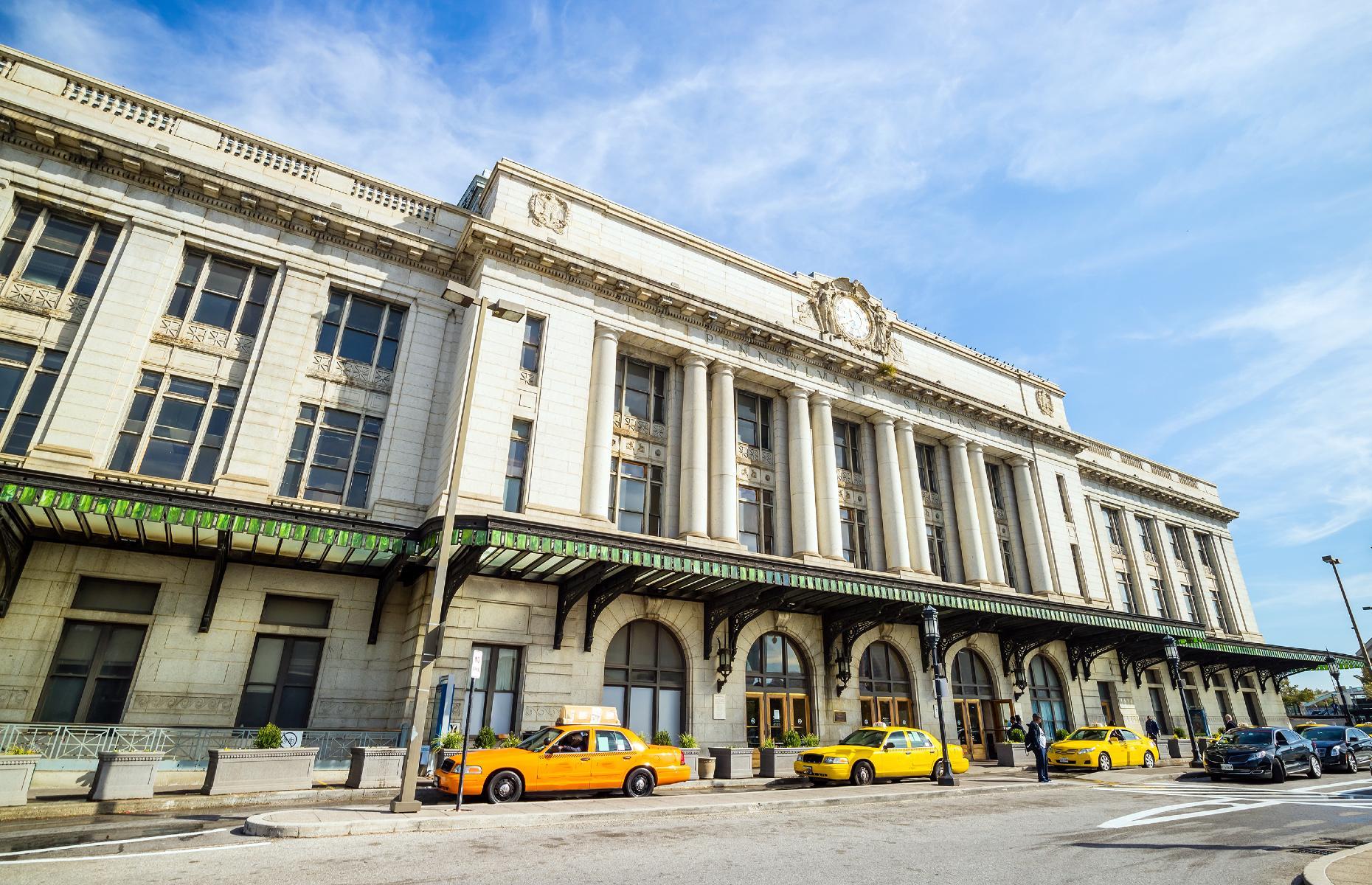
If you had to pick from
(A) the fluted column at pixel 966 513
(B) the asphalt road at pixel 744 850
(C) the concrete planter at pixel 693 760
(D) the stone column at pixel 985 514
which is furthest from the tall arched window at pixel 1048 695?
(C) the concrete planter at pixel 693 760

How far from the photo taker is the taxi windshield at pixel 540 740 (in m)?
14.8

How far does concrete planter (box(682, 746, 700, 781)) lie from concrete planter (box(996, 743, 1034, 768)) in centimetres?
1288

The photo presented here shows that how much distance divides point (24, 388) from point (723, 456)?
2100 centimetres

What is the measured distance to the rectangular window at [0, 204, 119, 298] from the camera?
1955 centimetres

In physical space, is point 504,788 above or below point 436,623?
below

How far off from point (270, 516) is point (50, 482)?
164 inches

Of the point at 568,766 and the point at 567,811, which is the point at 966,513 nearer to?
the point at 568,766

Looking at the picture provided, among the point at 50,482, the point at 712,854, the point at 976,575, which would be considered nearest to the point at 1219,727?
the point at 976,575

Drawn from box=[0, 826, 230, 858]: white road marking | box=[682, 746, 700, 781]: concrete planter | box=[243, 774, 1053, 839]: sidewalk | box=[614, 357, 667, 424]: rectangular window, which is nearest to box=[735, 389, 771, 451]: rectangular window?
box=[614, 357, 667, 424]: rectangular window

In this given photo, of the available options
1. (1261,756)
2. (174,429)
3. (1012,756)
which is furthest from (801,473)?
(174,429)

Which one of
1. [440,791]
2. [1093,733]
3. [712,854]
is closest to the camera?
[712,854]

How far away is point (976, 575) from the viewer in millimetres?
31469

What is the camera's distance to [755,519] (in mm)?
27672

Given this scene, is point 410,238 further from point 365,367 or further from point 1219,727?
point 1219,727
